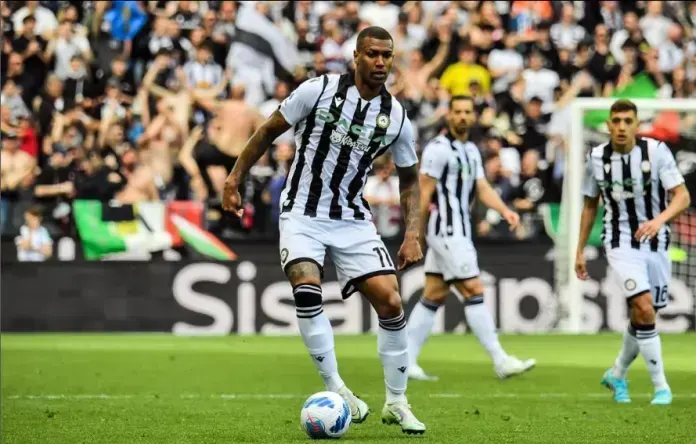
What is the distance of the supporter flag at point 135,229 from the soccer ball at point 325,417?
35.4 feet

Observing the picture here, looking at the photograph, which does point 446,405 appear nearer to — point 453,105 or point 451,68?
point 453,105

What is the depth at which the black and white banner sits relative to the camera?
1739cm

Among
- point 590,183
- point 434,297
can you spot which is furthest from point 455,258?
point 590,183

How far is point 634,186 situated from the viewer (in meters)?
9.42

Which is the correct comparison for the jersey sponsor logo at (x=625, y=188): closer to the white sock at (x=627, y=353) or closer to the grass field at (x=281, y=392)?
the white sock at (x=627, y=353)

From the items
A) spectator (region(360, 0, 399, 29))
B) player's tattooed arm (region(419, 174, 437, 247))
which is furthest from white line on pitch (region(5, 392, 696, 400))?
spectator (region(360, 0, 399, 29))

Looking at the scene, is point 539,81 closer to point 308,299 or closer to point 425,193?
point 425,193

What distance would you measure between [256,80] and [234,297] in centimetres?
340

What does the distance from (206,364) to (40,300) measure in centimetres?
525

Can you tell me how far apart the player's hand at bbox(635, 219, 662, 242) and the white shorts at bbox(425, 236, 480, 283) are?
8.13 ft

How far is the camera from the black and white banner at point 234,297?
1739cm

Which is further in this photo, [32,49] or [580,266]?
[32,49]

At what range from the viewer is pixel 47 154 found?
1828 cm

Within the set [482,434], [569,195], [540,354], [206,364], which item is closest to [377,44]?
[482,434]
